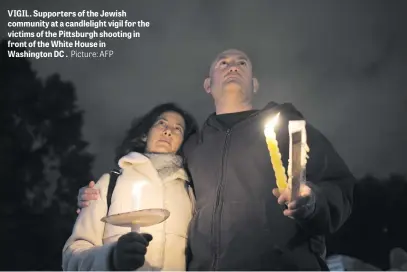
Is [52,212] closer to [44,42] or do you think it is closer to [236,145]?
[44,42]

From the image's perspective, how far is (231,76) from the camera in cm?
382

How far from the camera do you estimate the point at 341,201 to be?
9.93ft

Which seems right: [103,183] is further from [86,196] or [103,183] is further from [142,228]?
[142,228]

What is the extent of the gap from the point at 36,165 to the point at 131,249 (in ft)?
24.1

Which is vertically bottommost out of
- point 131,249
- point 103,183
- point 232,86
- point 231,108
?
point 131,249

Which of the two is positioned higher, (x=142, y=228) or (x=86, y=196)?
(x=86, y=196)

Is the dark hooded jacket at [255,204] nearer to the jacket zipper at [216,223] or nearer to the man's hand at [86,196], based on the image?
the jacket zipper at [216,223]

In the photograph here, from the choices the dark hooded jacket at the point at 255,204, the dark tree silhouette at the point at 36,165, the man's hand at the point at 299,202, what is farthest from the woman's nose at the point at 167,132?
the dark tree silhouette at the point at 36,165

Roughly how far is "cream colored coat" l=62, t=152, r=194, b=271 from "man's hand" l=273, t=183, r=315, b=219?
0.92m

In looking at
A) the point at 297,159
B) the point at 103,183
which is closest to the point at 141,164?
the point at 103,183

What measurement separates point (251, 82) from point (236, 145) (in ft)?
2.53

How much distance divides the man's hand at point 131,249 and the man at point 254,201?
1.80 ft

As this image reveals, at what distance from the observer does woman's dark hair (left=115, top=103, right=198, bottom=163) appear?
389 centimetres

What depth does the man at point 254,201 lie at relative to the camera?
3012 millimetres
